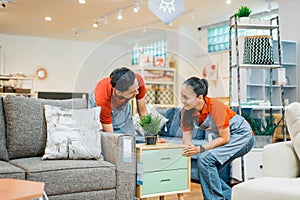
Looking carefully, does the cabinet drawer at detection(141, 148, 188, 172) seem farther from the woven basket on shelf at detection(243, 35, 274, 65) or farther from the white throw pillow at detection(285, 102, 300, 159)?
the woven basket on shelf at detection(243, 35, 274, 65)

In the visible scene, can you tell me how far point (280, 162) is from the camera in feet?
7.08

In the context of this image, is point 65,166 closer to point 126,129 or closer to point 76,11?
point 126,129

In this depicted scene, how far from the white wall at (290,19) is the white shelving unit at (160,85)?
5.81 m

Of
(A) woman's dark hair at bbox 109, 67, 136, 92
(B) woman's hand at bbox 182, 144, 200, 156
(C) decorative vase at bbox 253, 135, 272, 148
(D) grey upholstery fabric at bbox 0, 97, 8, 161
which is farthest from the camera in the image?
(C) decorative vase at bbox 253, 135, 272, 148

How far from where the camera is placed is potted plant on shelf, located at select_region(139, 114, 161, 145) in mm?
1098

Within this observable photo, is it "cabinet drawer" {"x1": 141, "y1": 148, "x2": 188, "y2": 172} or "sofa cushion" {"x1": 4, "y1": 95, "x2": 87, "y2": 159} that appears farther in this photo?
"sofa cushion" {"x1": 4, "y1": 95, "x2": 87, "y2": 159}

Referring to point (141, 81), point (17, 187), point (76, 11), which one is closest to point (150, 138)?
point (141, 81)

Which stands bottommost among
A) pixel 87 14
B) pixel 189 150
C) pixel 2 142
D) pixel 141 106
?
pixel 2 142

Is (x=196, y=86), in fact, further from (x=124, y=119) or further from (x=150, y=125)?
(x=150, y=125)

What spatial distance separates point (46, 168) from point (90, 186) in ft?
1.07

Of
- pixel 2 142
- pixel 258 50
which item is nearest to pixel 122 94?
pixel 2 142

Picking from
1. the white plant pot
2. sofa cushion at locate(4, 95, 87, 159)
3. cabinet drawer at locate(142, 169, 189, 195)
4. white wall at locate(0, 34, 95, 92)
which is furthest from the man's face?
white wall at locate(0, 34, 95, 92)

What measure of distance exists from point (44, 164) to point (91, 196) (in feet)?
1.25

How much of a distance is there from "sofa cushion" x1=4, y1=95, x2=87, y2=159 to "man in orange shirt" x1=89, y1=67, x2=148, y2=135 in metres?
1.99
